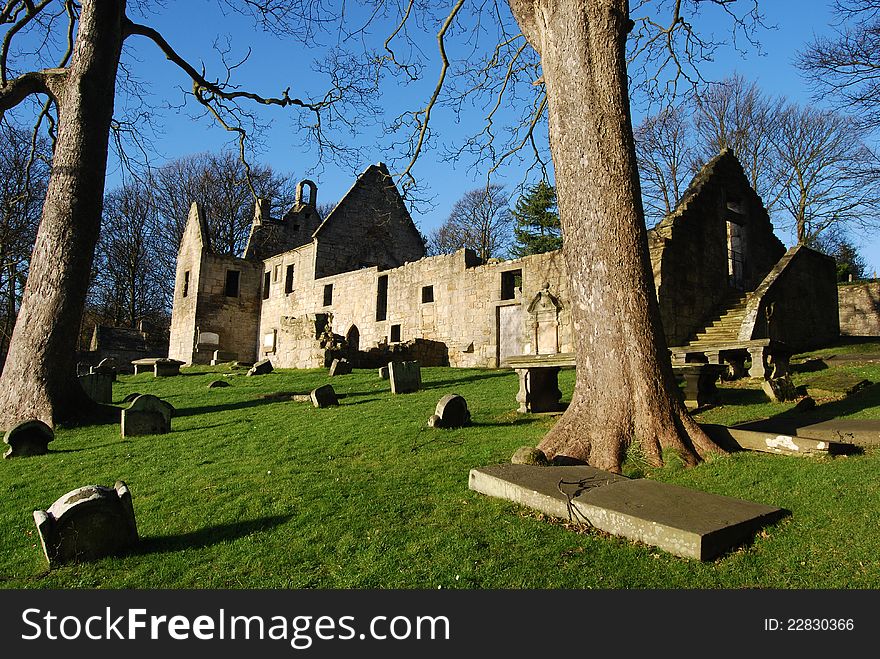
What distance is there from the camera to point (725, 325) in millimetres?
15484

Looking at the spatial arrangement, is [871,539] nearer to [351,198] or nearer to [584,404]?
[584,404]

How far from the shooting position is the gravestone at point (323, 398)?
11039mm

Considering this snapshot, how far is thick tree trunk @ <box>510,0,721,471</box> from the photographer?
5.57 metres

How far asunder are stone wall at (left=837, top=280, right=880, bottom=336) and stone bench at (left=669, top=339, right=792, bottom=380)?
21624 millimetres

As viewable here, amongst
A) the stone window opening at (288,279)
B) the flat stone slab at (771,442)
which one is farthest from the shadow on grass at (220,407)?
the stone window opening at (288,279)

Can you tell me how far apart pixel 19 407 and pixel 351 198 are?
24.3 m

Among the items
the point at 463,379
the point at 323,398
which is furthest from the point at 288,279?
the point at 323,398

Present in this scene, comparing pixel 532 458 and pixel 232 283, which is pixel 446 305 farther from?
pixel 532 458

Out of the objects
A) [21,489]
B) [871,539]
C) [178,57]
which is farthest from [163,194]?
[871,539]

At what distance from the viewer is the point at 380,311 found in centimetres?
2653

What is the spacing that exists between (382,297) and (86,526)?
75.1ft

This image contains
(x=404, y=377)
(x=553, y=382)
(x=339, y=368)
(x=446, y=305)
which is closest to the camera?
(x=553, y=382)

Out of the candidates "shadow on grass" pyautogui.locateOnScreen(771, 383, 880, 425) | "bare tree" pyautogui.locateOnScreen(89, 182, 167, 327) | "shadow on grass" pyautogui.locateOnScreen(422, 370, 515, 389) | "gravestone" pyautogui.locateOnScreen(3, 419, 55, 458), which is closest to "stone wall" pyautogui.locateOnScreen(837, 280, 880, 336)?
"shadow on grass" pyautogui.locateOnScreen(422, 370, 515, 389)

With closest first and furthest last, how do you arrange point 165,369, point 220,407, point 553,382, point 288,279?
point 553,382 → point 220,407 → point 165,369 → point 288,279
